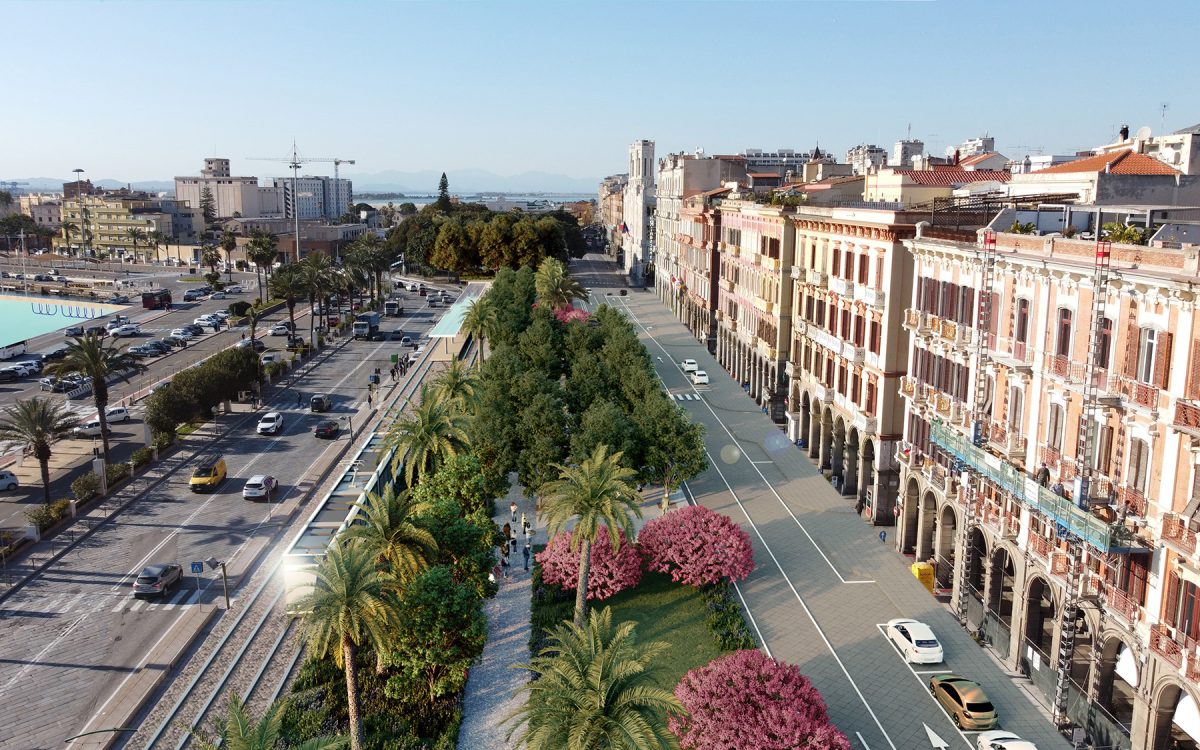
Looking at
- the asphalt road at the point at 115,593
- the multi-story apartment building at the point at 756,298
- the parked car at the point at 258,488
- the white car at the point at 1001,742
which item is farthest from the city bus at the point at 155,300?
the white car at the point at 1001,742

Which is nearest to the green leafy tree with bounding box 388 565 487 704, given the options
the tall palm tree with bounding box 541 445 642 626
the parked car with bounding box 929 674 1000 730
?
the tall palm tree with bounding box 541 445 642 626

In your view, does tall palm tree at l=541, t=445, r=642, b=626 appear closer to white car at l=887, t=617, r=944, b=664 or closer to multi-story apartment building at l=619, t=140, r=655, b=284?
white car at l=887, t=617, r=944, b=664

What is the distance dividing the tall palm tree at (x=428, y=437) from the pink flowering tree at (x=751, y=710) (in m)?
19.9

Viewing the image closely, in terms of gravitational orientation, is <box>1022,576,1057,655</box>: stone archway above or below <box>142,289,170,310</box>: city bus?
below

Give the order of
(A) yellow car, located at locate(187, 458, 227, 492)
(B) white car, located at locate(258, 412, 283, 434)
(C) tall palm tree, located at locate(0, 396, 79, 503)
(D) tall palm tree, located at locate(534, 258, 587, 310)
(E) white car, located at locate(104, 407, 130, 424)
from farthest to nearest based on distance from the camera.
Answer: (D) tall palm tree, located at locate(534, 258, 587, 310) < (E) white car, located at locate(104, 407, 130, 424) < (B) white car, located at locate(258, 412, 283, 434) < (A) yellow car, located at locate(187, 458, 227, 492) < (C) tall palm tree, located at locate(0, 396, 79, 503)

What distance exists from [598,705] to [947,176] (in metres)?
45.7

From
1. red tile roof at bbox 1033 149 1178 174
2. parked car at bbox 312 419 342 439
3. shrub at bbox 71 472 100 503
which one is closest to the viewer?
red tile roof at bbox 1033 149 1178 174

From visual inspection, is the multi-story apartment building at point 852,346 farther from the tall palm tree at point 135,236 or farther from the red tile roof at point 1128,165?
the tall palm tree at point 135,236

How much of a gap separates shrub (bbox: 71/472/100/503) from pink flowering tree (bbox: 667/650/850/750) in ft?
124

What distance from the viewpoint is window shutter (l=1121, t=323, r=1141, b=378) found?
26.7 metres

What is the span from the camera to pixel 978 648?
1382 inches

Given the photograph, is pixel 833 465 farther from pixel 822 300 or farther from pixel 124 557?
pixel 124 557

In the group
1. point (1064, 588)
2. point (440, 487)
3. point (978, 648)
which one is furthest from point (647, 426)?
point (1064, 588)

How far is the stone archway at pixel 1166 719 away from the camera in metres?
25.3
